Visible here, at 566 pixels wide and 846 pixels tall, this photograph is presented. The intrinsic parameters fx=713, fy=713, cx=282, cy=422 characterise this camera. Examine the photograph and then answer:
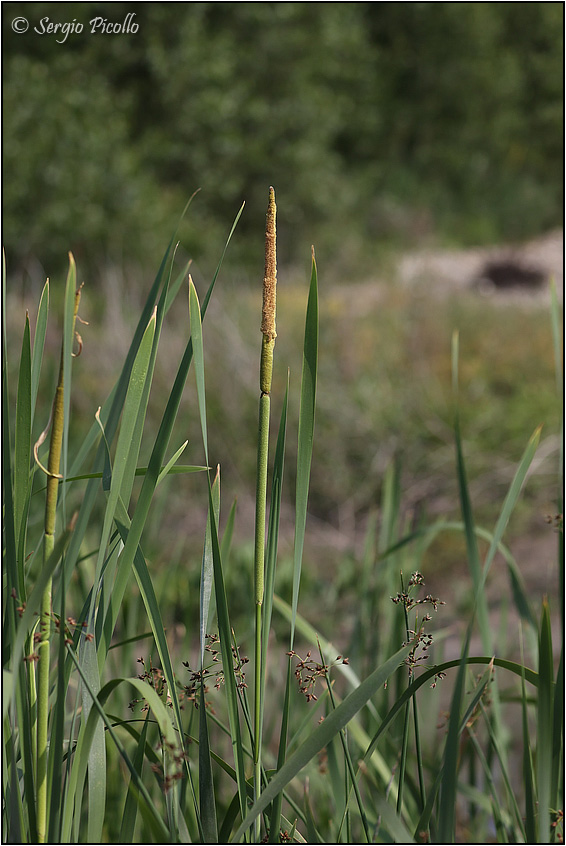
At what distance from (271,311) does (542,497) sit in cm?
212

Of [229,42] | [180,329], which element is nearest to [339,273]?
[229,42]

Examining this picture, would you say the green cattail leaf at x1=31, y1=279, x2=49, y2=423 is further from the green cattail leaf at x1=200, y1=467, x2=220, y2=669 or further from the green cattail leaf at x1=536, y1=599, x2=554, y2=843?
the green cattail leaf at x1=536, y1=599, x2=554, y2=843

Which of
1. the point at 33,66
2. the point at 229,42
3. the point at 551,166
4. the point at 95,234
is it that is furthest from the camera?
the point at 551,166

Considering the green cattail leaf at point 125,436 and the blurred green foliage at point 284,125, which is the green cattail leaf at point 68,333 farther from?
the blurred green foliage at point 284,125

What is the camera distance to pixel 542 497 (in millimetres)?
2184

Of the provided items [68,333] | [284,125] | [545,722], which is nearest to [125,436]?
[68,333]

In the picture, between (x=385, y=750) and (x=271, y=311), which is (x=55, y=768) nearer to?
(x=271, y=311)

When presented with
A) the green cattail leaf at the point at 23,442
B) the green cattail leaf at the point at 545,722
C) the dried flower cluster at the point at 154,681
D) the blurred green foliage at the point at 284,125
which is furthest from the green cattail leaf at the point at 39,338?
the blurred green foliage at the point at 284,125

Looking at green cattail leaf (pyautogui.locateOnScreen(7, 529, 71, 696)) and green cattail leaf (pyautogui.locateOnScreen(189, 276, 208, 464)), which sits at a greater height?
green cattail leaf (pyautogui.locateOnScreen(189, 276, 208, 464))

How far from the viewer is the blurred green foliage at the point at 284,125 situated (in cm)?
456

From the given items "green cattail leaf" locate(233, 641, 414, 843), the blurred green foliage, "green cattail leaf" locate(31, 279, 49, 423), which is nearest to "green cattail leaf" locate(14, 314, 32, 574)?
"green cattail leaf" locate(31, 279, 49, 423)

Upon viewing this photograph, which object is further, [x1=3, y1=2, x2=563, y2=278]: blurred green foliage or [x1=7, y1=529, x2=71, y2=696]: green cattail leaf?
[x1=3, y1=2, x2=563, y2=278]: blurred green foliage

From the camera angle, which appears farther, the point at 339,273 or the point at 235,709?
the point at 339,273

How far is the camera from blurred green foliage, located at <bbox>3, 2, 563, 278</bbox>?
4562 millimetres
